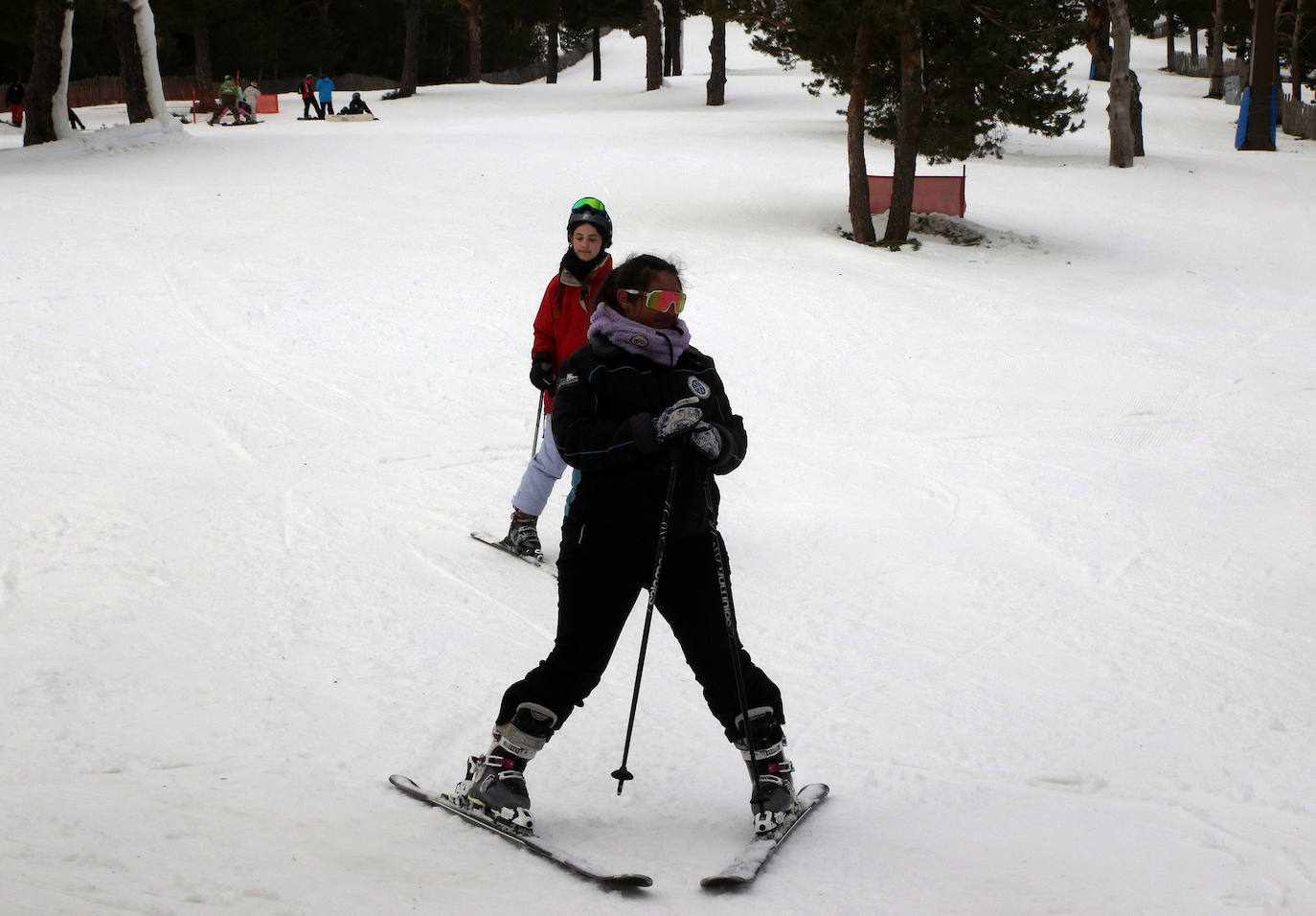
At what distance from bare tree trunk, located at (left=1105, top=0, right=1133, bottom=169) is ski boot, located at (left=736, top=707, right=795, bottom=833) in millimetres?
21908

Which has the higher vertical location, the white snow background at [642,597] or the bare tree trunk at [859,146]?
the bare tree trunk at [859,146]

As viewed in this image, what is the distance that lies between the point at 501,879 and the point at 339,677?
174cm

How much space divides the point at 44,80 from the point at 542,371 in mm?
19229

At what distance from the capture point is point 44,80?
2155 centimetres

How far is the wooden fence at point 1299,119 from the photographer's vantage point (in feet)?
102

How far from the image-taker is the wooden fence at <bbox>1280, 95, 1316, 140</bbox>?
31.2m

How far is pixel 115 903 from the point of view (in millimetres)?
3129

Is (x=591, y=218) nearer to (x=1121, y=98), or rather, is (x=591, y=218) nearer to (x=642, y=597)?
(x=642, y=597)

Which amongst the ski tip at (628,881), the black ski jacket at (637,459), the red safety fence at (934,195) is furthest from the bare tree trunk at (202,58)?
the ski tip at (628,881)

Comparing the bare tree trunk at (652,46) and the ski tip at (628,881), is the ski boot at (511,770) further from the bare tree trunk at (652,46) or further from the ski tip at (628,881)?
the bare tree trunk at (652,46)

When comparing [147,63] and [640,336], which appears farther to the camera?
[147,63]

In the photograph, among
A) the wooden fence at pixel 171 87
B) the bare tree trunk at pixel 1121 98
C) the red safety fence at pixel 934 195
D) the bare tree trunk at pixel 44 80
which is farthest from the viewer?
the wooden fence at pixel 171 87

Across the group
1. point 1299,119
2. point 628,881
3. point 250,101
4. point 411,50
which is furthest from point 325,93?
point 628,881

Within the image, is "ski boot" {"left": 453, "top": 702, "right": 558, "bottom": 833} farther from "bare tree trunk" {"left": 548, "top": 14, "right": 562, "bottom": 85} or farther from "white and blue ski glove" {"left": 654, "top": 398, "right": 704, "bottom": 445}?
"bare tree trunk" {"left": 548, "top": 14, "right": 562, "bottom": 85}
